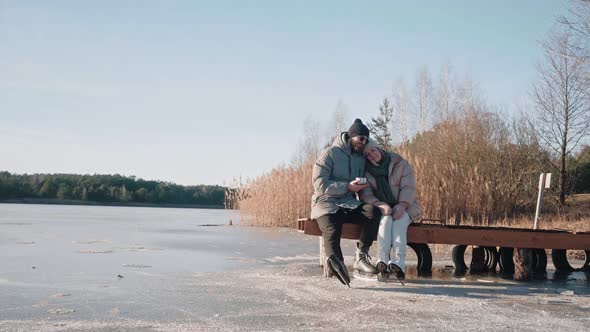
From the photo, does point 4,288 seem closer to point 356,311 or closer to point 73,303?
point 73,303

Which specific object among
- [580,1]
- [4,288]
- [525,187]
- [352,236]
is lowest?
[4,288]

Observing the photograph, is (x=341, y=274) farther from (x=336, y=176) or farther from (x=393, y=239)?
(x=336, y=176)

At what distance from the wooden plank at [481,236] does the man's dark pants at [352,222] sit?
87 mm

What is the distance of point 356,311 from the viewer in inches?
159

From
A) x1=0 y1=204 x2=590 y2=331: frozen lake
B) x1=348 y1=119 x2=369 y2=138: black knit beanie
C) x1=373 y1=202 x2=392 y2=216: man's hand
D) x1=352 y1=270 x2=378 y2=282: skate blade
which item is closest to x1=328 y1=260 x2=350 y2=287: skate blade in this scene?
x1=0 y1=204 x2=590 y2=331: frozen lake

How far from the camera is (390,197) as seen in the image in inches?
222

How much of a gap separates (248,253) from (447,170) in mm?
6729

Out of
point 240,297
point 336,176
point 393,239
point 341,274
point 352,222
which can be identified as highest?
point 336,176

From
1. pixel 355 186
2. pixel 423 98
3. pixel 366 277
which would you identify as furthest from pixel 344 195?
pixel 423 98

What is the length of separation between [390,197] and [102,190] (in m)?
45.1

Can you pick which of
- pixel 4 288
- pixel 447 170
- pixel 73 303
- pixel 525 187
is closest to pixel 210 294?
pixel 73 303

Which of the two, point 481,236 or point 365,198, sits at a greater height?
point 365,198

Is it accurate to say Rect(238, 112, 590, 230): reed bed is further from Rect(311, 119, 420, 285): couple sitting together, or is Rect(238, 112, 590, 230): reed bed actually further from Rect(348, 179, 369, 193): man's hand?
Rect(348, 179, 369, 193): man's hand

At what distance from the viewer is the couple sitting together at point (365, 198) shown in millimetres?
5344
